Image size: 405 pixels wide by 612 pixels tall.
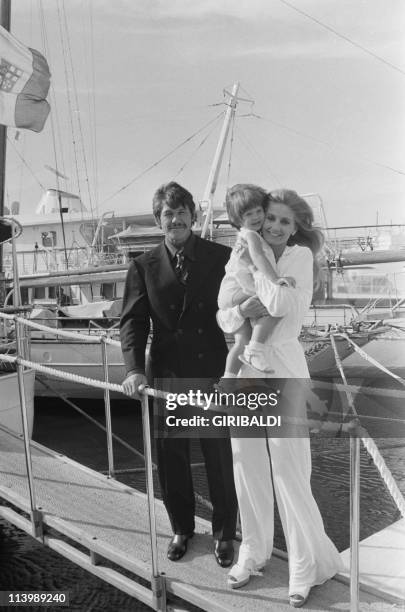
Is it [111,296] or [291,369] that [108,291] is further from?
[291,369]

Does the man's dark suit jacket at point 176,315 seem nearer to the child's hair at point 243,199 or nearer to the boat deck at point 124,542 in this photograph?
the child's hair at point 243,199

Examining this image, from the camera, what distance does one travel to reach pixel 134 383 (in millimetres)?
2861

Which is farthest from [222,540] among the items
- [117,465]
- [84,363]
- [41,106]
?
[84,363]

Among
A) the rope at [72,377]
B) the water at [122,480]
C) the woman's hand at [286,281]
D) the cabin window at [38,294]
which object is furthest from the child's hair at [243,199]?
the cabin window at [38,294]

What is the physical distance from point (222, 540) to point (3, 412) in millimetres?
4415

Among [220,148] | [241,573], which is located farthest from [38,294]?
[241,573]

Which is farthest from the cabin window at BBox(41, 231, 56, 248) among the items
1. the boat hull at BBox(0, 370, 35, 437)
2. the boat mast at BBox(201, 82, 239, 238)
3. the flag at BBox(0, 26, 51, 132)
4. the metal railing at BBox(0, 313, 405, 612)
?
the metal railing at BBox(0, 313, 405, 612)

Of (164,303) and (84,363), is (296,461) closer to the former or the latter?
(164,303)

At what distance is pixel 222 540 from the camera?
2.99 m

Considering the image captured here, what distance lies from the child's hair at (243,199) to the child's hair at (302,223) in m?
0.04

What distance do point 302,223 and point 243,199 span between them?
28 cm

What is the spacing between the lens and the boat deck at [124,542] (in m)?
2.59

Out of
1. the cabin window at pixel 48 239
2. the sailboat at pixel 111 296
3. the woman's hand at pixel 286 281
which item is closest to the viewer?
the woman's hand at pixel 286 281

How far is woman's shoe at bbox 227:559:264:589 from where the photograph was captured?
2.70m
